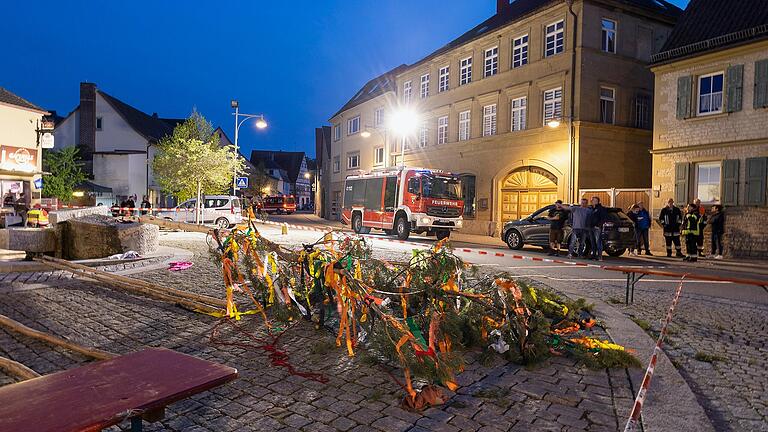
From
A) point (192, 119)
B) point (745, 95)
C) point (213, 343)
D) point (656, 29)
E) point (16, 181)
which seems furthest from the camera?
point (192, 119)

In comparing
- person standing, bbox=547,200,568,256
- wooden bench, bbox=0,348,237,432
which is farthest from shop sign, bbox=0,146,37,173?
A: wooden bench, bbox=0,348,237,432

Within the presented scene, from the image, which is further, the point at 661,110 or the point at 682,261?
the point at 661,110

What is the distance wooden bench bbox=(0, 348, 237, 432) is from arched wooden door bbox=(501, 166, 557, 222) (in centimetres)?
2186

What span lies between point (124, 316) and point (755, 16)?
20.8 m

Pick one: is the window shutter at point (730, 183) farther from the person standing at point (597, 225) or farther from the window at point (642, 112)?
the window at point (642, 112)

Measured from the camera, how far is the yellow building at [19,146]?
2973 cm

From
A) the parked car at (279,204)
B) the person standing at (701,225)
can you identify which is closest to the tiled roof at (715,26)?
the person standing at (701,225)

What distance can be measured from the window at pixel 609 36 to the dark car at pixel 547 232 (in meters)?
10.0

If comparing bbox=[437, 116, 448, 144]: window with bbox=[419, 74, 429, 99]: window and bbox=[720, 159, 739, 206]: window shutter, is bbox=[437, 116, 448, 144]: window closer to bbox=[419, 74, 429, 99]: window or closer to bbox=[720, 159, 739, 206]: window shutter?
bbox=[419, 74, 429, 99]: window

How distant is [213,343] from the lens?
17.7 feet

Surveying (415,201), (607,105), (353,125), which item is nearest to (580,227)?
(415,201)

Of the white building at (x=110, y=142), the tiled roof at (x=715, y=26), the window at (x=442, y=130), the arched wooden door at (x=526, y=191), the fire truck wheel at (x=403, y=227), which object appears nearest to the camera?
the tiled roof at (x=715, y=26)

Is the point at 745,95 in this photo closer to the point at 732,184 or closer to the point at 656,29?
the point at 732,184

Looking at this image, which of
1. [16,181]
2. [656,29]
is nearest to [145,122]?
[16,181]
